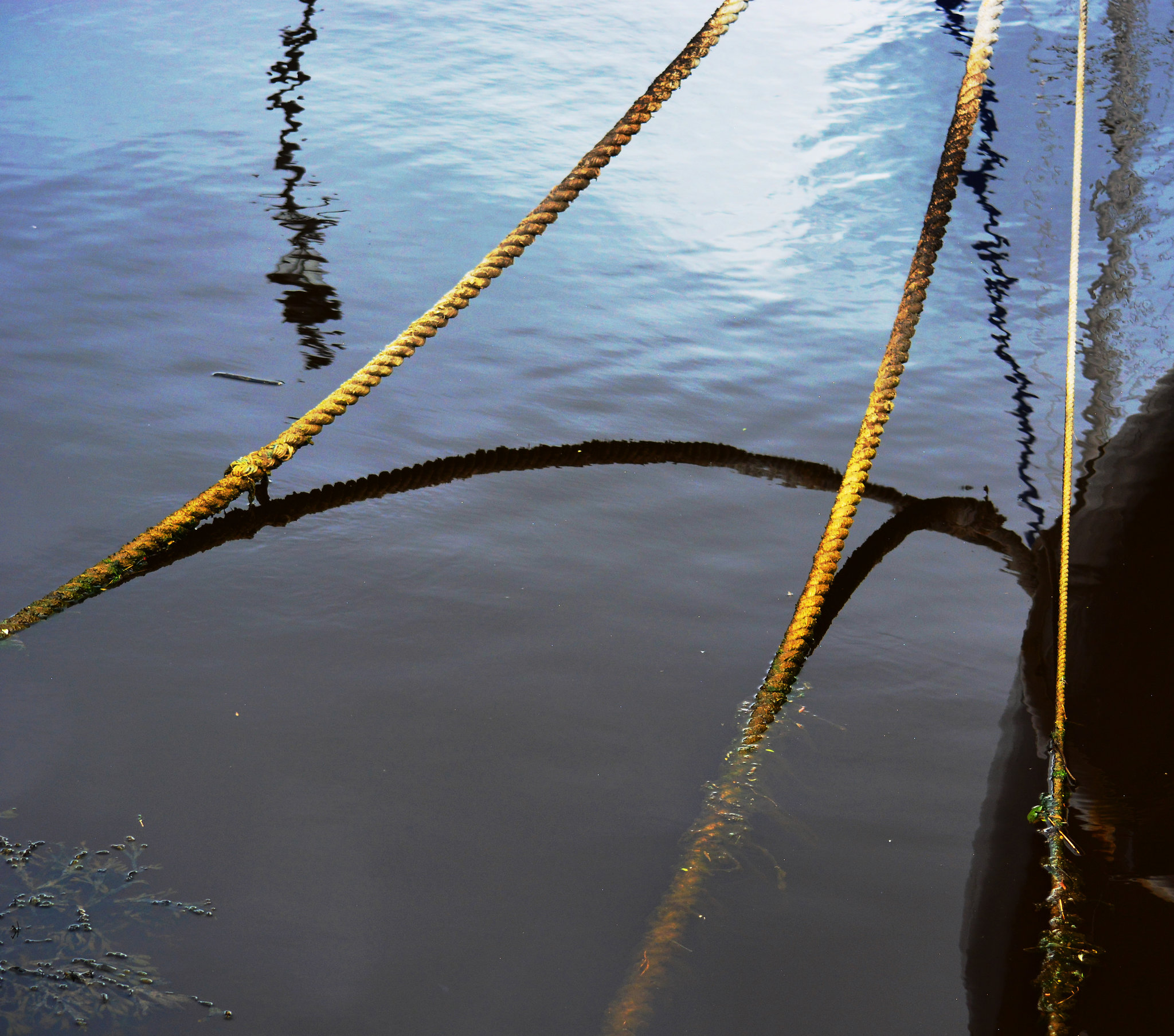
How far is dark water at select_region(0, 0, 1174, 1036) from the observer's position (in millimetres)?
1673

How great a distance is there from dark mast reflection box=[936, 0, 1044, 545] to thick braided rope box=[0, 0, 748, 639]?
1.70 metres

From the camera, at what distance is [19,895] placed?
5.08ft

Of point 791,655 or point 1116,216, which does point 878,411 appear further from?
point 1116,216

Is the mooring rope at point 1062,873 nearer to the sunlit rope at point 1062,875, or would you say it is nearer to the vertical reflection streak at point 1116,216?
the sunlit rope at point 1062,875

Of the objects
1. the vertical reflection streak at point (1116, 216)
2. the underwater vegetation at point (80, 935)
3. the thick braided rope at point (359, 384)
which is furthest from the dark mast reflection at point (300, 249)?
the vertical reflection streak at point (1116, 216)

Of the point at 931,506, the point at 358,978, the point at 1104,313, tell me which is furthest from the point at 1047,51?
the point at 358,978

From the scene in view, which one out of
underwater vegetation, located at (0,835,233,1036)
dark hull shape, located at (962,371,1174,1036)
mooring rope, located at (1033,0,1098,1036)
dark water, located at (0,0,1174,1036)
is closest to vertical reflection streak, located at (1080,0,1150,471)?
dark water, located at (0,0,1174,1036)

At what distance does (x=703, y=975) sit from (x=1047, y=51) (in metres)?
6.64

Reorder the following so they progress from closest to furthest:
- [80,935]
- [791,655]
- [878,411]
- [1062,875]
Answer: [80,935] < [1062,875] < [791,655] < [878,411]

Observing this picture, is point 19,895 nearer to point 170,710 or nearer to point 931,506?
point 170,710

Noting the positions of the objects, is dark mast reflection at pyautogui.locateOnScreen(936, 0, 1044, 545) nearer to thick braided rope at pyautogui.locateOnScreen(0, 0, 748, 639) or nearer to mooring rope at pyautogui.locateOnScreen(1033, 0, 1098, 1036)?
mooring rope at pyautogui.locateOnScreen(1033, 0, 1098, 1036)

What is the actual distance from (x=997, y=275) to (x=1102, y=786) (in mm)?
3062

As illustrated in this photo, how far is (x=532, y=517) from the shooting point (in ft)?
9.09

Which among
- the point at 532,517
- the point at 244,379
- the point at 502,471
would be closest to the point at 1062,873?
the point at 532,517
